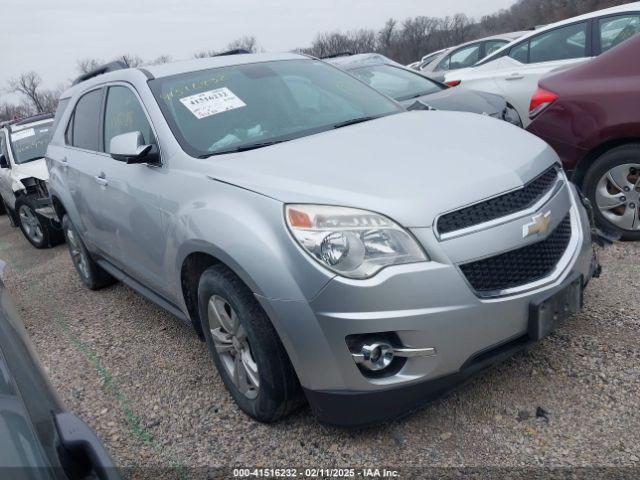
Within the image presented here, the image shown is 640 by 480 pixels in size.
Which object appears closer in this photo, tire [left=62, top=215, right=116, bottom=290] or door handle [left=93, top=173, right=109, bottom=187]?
door handle [left=93, top=173, right=109, bottom=187]

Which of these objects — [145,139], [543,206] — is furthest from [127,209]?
[543,206]

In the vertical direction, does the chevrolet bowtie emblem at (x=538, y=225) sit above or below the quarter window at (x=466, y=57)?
above

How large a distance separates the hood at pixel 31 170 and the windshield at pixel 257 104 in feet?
14.5

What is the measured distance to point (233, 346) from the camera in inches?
101

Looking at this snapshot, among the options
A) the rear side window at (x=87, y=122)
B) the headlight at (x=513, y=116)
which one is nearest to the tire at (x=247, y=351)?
the rear side window at (x=87, y=122)

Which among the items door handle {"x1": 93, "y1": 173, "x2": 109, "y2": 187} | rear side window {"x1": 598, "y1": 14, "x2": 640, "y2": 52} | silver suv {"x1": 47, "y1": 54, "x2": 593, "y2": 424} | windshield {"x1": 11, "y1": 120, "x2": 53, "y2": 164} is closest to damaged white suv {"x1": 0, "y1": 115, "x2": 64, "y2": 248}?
windshield {"x1": 11, "y1": 120, "x2": 53, "y2": 164}

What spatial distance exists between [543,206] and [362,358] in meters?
1.00

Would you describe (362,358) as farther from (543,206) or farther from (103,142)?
(103,142)

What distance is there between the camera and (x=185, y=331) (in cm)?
370

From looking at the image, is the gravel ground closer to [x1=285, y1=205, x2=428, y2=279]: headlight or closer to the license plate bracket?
the license plate bracket

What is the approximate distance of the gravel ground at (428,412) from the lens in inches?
→ 87.0

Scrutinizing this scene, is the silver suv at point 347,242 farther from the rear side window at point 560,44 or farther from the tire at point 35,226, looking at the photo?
the tire at point 35,226

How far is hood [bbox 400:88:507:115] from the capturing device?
211 inches

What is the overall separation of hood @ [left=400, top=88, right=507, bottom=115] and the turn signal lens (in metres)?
1.12
